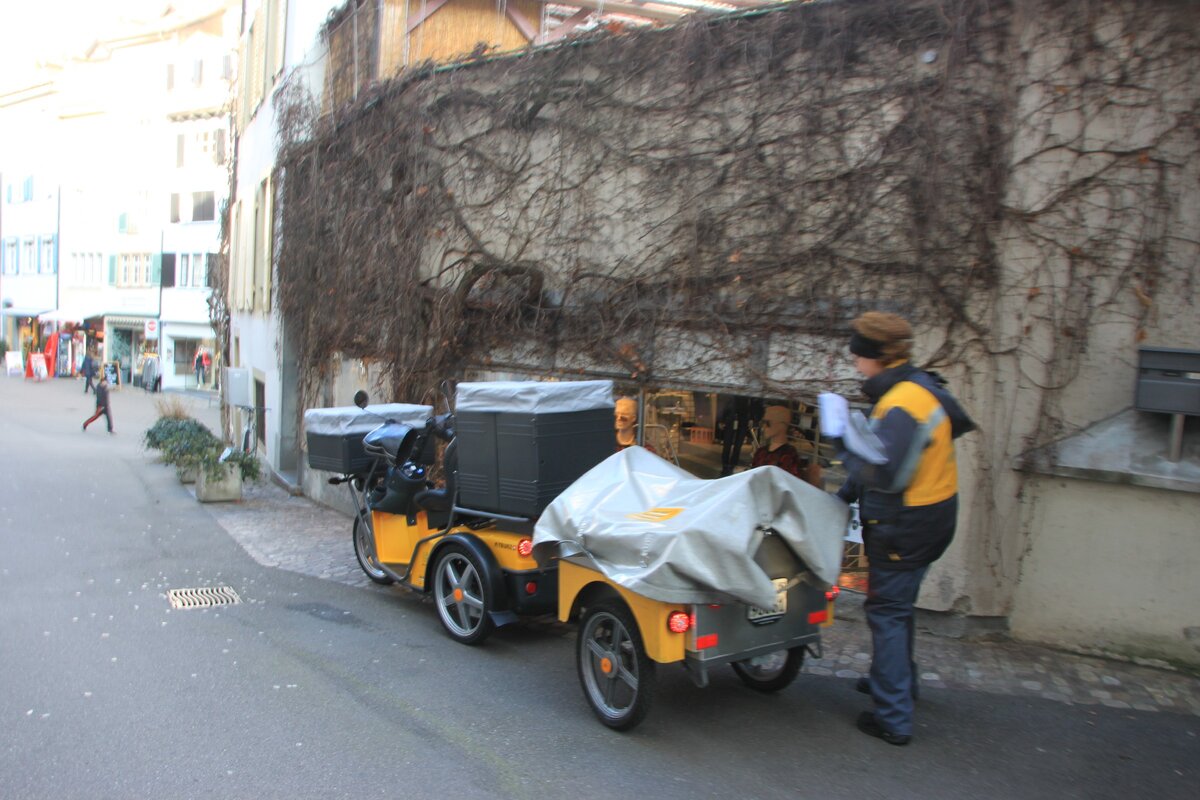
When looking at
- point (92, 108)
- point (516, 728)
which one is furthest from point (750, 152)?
point (92, 108)

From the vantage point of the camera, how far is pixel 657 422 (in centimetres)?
848

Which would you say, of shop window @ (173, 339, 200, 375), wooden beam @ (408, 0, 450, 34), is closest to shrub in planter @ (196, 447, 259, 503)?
wooden beam @ (408, 0, 450, 34)

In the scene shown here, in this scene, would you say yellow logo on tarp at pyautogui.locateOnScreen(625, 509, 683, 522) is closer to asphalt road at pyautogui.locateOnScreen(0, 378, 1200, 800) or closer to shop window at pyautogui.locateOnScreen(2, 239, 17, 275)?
asphalt road at pyautogui.locateOnScreen(0, 378, 1200, 800)

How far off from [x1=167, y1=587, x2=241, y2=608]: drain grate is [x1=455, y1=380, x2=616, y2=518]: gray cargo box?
2605mm

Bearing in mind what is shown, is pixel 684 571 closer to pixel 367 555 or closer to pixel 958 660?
pixel 958 660

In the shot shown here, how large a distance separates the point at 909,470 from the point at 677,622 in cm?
131

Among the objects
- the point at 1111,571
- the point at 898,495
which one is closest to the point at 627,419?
the point at 1111,571

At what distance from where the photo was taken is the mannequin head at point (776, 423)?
7.82 m

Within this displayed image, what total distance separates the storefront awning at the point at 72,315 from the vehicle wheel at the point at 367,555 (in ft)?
148

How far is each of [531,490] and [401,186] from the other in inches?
251

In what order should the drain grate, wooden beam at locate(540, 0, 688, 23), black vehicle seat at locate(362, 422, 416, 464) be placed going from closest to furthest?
black vehicle seat at locate(362, 422, 416, 464) → the drain grate → wooden beam at locate(540, 0, 688, 23)

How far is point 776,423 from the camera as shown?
26.0 ft

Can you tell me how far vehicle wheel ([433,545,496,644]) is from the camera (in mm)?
6270

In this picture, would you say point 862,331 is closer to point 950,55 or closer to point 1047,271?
point 1047,271
